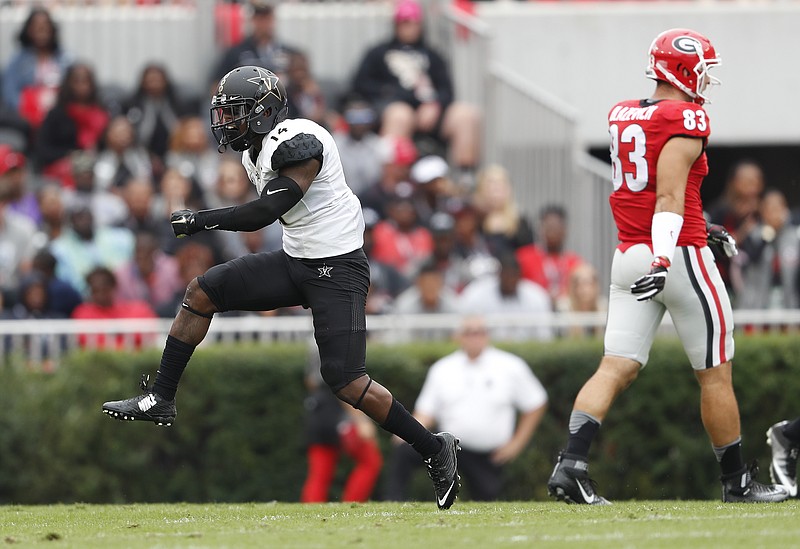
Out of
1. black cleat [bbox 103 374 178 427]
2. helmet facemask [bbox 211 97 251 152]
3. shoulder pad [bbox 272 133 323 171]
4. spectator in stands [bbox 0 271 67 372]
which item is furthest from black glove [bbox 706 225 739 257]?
spectator in stands [bbox 0 271 67 372]

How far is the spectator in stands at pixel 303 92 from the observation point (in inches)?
584

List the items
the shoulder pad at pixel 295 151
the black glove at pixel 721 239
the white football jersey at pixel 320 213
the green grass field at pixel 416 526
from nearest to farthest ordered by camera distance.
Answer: the green grass field at pixel 416 526 → the shoulder pad at pixel 295 151 → the white football jersey at pixel 320 213 → the black glove at pixel 721 239

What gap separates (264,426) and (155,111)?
4071mm

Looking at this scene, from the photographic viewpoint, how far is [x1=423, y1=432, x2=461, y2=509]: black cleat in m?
8.13

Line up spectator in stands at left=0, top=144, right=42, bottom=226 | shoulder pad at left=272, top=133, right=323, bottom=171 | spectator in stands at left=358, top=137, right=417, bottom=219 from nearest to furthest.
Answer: shoulder pad at left=272, top=133, right=323, bottom=171 < spectator in stands at left=0, top=144, right=42, bottom=226 < spectator in stands at left=358, top=137, right=417, bottom=219

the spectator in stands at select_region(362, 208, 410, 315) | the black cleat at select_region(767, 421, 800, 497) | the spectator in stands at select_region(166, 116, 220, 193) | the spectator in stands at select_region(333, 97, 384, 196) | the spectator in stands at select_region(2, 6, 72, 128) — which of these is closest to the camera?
the black cleat at select_region(767, 421, 800, 497)

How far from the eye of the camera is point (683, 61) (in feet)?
26.3

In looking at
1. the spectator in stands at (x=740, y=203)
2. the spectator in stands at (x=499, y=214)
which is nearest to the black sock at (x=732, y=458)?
the spectator in stands at (x=499, y=214)

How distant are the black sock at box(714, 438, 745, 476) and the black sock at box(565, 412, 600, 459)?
0.72 meters

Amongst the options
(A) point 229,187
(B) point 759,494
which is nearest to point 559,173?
(A) point 229,187

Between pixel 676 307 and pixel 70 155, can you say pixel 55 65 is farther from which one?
pixel 676 307

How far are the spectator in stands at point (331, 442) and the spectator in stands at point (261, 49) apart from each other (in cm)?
392

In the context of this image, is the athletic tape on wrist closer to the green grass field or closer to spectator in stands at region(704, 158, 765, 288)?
the green grass field

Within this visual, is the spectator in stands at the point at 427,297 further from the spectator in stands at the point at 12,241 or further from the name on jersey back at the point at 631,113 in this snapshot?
the name on jersey back at the point at 631,113
